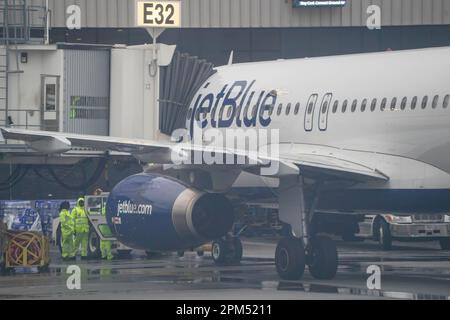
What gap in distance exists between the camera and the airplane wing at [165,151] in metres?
21.5

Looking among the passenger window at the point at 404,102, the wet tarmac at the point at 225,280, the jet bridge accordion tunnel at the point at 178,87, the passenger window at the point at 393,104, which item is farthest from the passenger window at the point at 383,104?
the jet bridge accordion tunnel at the point at 178,87

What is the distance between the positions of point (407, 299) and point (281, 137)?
7.12 meters

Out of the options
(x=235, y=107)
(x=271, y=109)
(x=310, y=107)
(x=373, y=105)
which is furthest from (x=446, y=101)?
(x=235, y=107)

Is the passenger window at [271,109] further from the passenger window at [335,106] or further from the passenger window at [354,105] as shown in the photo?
the passenger window at [354,105]

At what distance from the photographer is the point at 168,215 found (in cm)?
2373

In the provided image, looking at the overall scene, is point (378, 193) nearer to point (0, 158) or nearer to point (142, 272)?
point (142, 272)

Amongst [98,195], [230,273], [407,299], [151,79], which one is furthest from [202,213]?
[98,195]

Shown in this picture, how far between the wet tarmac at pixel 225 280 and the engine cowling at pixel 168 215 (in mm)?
788

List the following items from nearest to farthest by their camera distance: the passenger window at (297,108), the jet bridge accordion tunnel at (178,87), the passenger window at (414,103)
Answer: the passenger window at (414,103) < the passenger window at (297,108) < the jet bridge accordion tunnel at (178,87)

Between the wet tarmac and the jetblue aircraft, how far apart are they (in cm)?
93

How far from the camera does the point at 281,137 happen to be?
84.7 feet

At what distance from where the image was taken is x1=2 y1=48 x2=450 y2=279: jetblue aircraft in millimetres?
22172

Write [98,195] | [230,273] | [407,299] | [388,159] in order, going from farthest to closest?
[98,195] < [230,273] < [388,159] < [407,299]

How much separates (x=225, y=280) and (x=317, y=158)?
301cm
